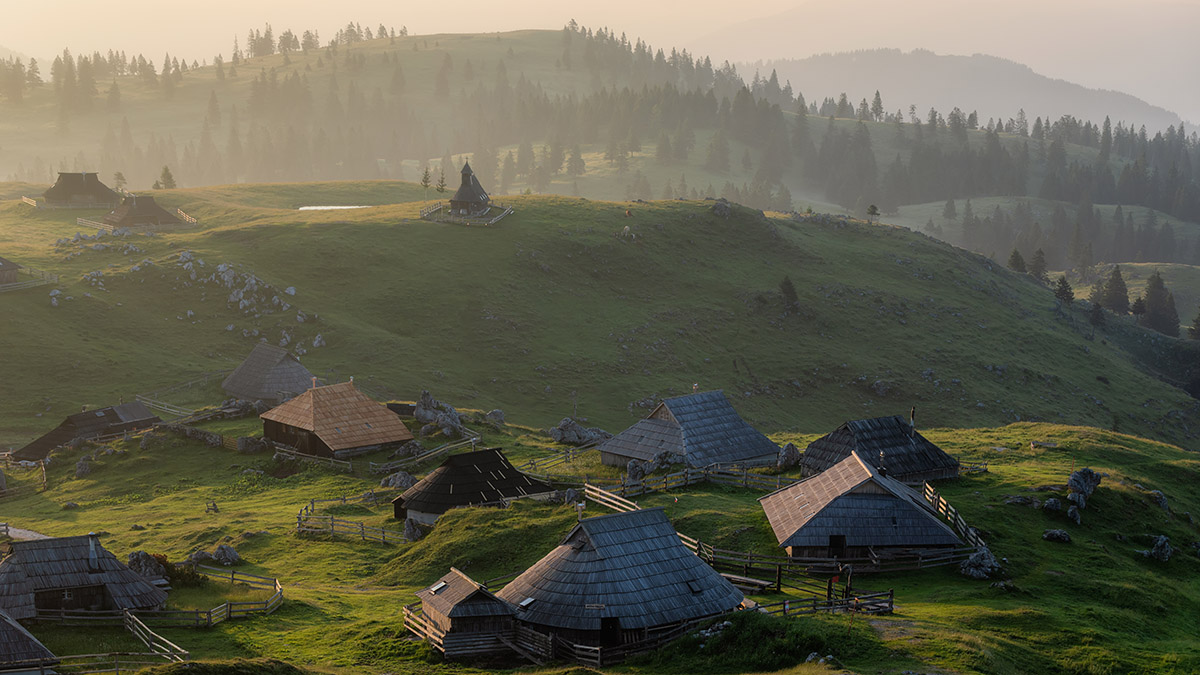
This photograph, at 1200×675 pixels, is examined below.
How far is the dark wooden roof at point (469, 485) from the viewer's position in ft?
172

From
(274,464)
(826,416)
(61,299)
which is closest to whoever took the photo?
(274,464)

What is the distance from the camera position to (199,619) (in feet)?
126

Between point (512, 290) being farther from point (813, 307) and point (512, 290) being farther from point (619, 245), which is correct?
point (813, 307)

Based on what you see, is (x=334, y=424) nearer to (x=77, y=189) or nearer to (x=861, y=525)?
(x=861, y=525)

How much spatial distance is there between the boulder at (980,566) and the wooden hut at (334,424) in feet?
118

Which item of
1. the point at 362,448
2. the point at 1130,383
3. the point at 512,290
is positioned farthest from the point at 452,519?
the point at 1130,383

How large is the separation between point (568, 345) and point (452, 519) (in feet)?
176

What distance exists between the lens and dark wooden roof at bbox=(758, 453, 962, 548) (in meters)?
43.3

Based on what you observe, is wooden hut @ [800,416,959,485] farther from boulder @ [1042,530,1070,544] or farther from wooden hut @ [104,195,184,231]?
wooden hut @ [104,195,184,231]

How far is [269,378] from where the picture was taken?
79188mm

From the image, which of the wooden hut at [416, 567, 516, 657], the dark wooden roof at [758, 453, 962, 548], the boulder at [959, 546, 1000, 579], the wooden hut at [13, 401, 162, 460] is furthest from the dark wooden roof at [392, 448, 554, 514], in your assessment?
the wooden hut at [13, 401, 162, 460]

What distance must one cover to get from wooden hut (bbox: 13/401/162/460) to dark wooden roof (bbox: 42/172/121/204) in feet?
236

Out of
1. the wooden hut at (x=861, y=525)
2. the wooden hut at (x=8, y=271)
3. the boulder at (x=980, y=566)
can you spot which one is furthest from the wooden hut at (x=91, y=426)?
the boulder at (x=980, y=566)

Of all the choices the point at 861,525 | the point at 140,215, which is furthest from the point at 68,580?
the point at 140,215
